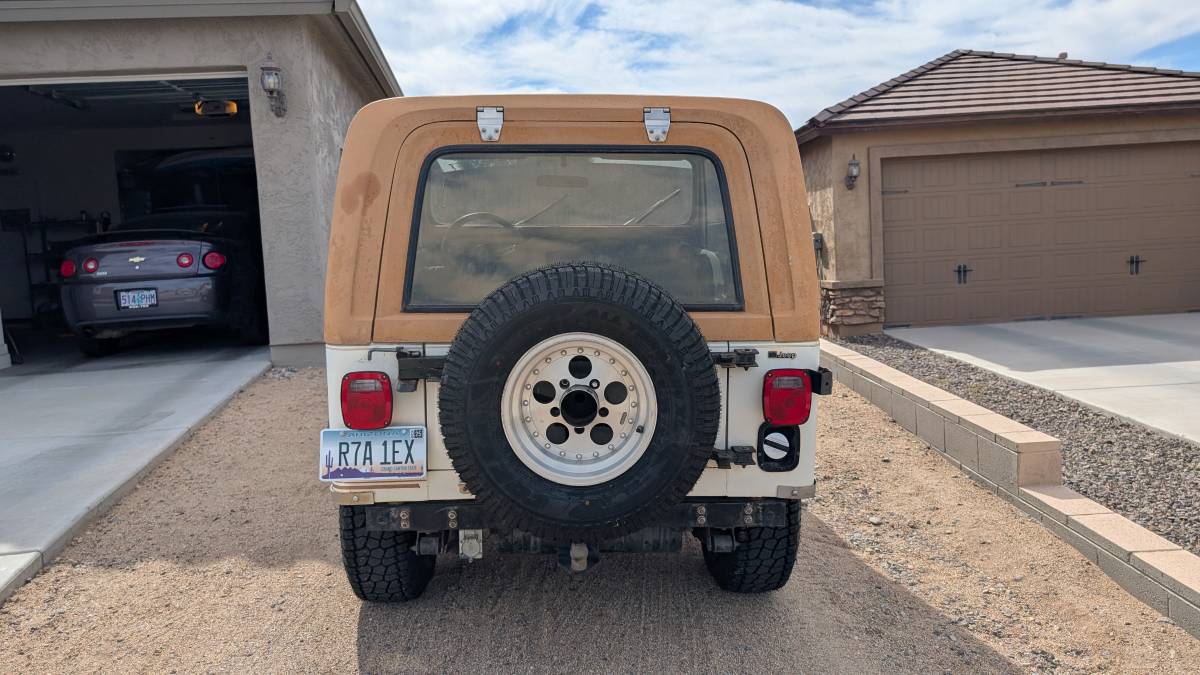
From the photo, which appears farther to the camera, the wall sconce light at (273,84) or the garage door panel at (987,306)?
the garage door panel at (987,306)

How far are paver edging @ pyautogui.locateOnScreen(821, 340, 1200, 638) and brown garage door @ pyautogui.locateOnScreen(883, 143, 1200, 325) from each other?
4419 millimetres

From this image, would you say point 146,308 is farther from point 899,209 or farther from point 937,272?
point 937,272

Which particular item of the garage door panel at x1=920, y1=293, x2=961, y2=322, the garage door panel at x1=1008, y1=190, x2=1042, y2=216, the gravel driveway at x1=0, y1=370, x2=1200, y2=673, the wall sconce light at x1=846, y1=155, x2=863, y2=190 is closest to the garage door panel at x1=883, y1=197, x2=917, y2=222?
the wall sconce light at x1=846, y1=155, x2=863, y2=190

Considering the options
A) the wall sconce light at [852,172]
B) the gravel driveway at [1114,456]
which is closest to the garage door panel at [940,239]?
the wall sconce light at [852,172]

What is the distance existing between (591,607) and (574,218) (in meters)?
1.53

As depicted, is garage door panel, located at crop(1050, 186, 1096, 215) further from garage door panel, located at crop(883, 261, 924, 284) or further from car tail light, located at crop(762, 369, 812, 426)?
→ car tail light, located at crop(762, 369, 812, 426)

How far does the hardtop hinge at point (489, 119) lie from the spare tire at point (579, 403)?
2.23 ft

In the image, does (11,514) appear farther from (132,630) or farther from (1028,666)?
(1028,666)

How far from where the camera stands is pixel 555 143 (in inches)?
121

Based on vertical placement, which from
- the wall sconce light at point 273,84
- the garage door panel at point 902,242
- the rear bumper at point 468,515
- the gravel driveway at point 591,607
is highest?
the wall sconce light at point 273,84

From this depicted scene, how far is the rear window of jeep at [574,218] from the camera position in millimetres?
3033

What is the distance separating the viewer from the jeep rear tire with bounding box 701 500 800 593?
326 centimetres

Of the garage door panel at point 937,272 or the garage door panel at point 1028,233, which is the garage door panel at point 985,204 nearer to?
the garage door panel at point 1028,233

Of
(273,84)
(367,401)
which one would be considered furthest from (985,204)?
(367,401)
